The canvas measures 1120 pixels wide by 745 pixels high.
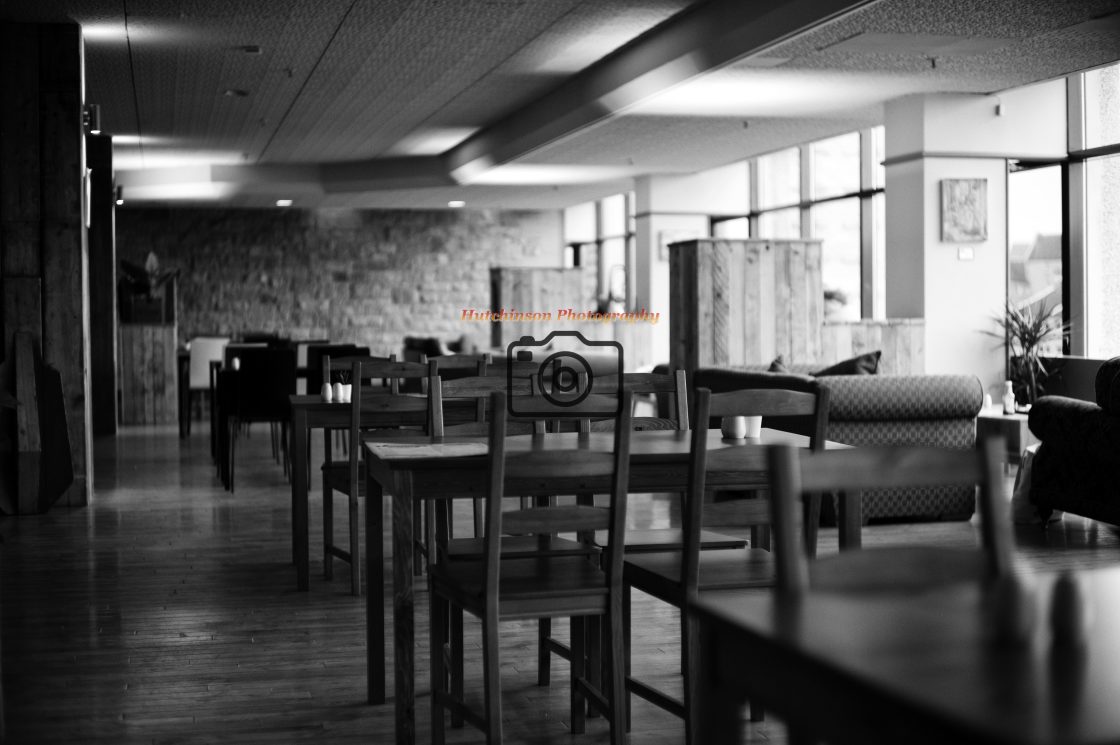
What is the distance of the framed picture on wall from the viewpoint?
925 centimetres

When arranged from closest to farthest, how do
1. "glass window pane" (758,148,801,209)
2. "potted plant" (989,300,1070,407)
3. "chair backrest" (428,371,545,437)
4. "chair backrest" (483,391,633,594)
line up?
"chair backrest" (483,391,633,594) < "chair backrest" (428,371,545,437) < "potted plant" (989,300,1070,407) < "glass window pane" (758,148,801,209)

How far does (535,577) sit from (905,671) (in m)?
1.61

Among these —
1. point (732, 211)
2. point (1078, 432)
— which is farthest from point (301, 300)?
point (1078, 432)

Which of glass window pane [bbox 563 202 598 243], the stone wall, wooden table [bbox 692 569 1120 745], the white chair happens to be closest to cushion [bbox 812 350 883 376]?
wooden table [bbox 692 569 1120 745]

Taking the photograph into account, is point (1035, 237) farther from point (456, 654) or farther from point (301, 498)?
point (456, 654)

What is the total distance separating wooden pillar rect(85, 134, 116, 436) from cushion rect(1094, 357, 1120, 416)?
8490mm

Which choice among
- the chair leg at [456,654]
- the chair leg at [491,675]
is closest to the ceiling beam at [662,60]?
the chair leg at [456,654]

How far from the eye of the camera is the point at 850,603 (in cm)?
152

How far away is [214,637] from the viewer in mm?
4062

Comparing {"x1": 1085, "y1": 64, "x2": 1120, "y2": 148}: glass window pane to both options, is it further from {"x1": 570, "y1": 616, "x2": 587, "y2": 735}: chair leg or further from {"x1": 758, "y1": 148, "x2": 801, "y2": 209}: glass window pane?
{"x1": 570, "y1": 616, "x2": 587, "y2": 735}: chair leg

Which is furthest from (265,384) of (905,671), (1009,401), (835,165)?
(905,671)

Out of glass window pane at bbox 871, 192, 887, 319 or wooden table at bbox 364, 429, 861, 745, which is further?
glass window pane at bbox 871, 192, 887, 319

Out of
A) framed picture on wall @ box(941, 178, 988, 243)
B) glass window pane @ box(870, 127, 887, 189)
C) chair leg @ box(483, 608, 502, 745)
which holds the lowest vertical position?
chair leg @ box(483, 608, 502, 745)

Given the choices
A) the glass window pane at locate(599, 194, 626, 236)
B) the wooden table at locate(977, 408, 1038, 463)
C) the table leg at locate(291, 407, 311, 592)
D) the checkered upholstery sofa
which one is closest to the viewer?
the table leg at locate(291, 407, 311, 592)
